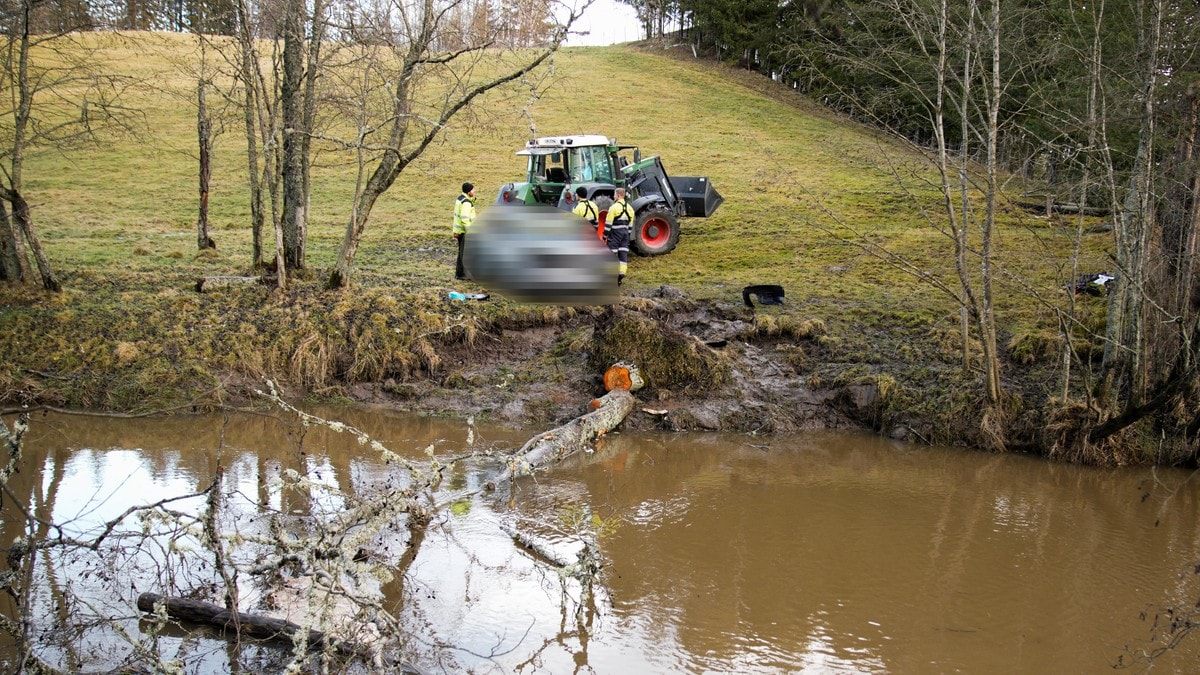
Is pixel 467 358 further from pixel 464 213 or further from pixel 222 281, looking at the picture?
pixel 222 281

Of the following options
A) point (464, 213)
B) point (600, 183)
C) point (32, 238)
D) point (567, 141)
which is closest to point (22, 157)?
point (32, 238)

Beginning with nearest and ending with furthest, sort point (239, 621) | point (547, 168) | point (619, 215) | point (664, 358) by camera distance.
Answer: point (239, 621), point (664, 358), point (619, 215), point (547, 168)

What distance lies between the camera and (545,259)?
12.5 meters

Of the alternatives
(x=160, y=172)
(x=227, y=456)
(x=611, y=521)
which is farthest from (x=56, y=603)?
(x=160, y=172)

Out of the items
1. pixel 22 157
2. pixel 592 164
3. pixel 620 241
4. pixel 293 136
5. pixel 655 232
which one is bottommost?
pixel 620 241

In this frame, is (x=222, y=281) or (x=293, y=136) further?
(x=222, y=281)

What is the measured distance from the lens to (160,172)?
24.7m

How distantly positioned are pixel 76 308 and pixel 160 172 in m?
14.2

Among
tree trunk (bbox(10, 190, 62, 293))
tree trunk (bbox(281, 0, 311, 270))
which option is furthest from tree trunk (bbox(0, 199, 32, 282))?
tree trunk (bbox(281, 0, 311, 270))

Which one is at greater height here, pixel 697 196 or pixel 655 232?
pixel 697 196

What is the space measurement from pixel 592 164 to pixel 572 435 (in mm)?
8089

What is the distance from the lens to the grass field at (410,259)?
11.2 metres

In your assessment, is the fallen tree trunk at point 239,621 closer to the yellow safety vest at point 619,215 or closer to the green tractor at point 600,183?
the yellow safety vest at point 619,215

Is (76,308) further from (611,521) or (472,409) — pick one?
(611,521)
